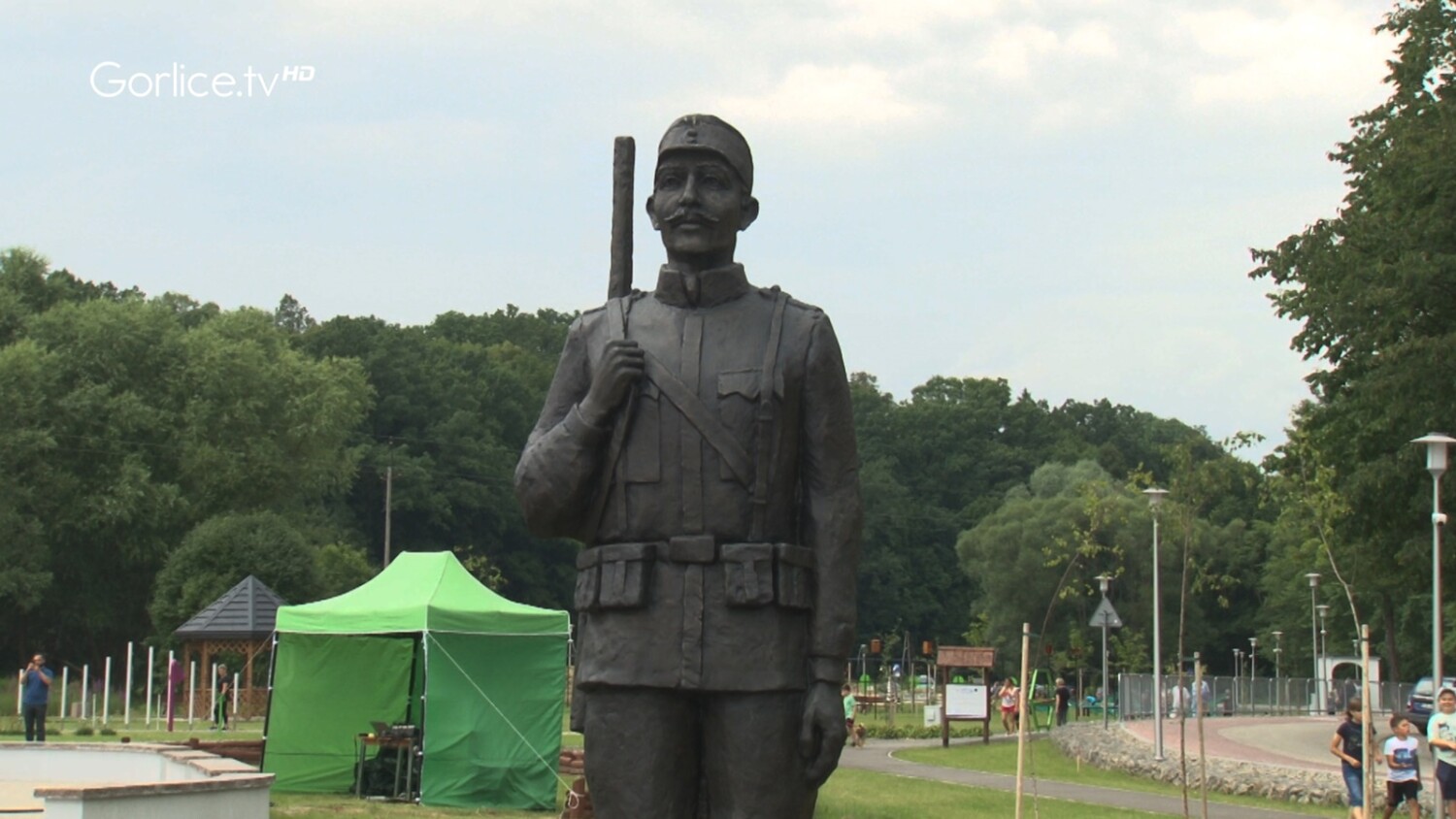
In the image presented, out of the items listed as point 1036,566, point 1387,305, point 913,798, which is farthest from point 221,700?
point 1036,566

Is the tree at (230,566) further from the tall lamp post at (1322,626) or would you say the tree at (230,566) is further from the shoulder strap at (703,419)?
the shoulder strap at (703,419)

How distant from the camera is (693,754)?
684 cm

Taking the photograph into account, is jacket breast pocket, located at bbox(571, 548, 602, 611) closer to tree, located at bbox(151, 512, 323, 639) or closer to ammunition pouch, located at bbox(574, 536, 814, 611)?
ammunition pouch, located at bbox(574, 536, 814, 611)

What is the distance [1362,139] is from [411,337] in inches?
2376

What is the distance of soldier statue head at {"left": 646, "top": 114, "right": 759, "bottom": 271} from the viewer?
6.97 meters

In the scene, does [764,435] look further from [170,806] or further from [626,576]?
[170,806]

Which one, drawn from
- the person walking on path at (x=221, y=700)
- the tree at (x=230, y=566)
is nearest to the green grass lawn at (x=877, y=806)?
the person walking on path at (x=221, y=700)

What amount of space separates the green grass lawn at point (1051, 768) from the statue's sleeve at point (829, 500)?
59.4 ft

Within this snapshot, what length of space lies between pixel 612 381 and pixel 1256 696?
54347 millimetres

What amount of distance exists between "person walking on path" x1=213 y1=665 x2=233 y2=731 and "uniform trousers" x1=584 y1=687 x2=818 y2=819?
35.4m

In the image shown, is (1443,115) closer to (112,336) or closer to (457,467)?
(112,336)

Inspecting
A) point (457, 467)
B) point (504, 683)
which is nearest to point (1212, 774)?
point (504, 683)

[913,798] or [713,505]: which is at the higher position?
[713,505]

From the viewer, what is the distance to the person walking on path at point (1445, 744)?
18.9 meters
